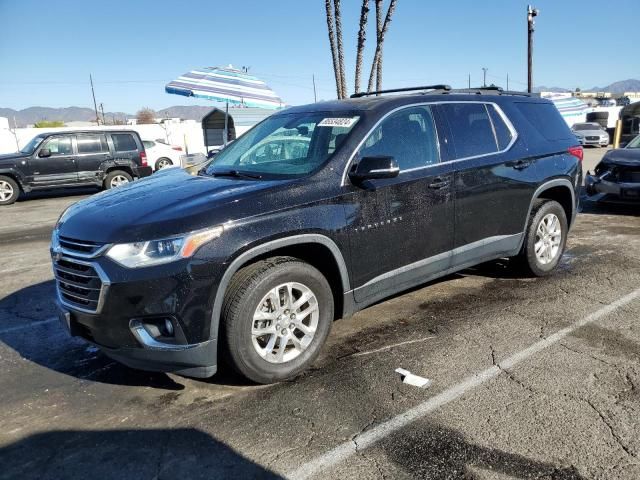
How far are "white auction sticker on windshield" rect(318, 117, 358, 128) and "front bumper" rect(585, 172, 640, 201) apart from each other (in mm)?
6528

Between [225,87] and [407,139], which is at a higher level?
[225,87]

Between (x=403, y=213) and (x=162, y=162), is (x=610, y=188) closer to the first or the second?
(x=403, y=213)

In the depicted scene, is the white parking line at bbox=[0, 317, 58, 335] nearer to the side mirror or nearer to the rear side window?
the side mirror

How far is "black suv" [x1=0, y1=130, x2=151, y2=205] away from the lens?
535 inches

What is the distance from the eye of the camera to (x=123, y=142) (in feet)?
48.3

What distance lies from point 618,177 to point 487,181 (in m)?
5.46

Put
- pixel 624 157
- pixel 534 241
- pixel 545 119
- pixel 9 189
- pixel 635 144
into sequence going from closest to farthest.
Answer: pixel 534 241
pixel 545 119
pixel 624 157
pixel 635 144
pixel 9 189

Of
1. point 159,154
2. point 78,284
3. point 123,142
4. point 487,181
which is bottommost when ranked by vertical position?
point 78,284

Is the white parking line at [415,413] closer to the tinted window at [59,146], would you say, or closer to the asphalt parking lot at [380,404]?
the asphalt parking lot at [380,404]

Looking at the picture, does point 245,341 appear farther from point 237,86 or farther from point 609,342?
point 237,86

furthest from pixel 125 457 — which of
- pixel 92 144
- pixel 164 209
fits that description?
pixel 92 144

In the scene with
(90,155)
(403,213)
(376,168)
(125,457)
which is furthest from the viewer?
(90,155)

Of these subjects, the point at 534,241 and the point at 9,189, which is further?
→ the point at 9,189

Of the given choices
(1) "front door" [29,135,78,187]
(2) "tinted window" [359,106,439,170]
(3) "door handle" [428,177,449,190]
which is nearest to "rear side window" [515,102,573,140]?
(2) "tinted window" [359,106,439,170]
